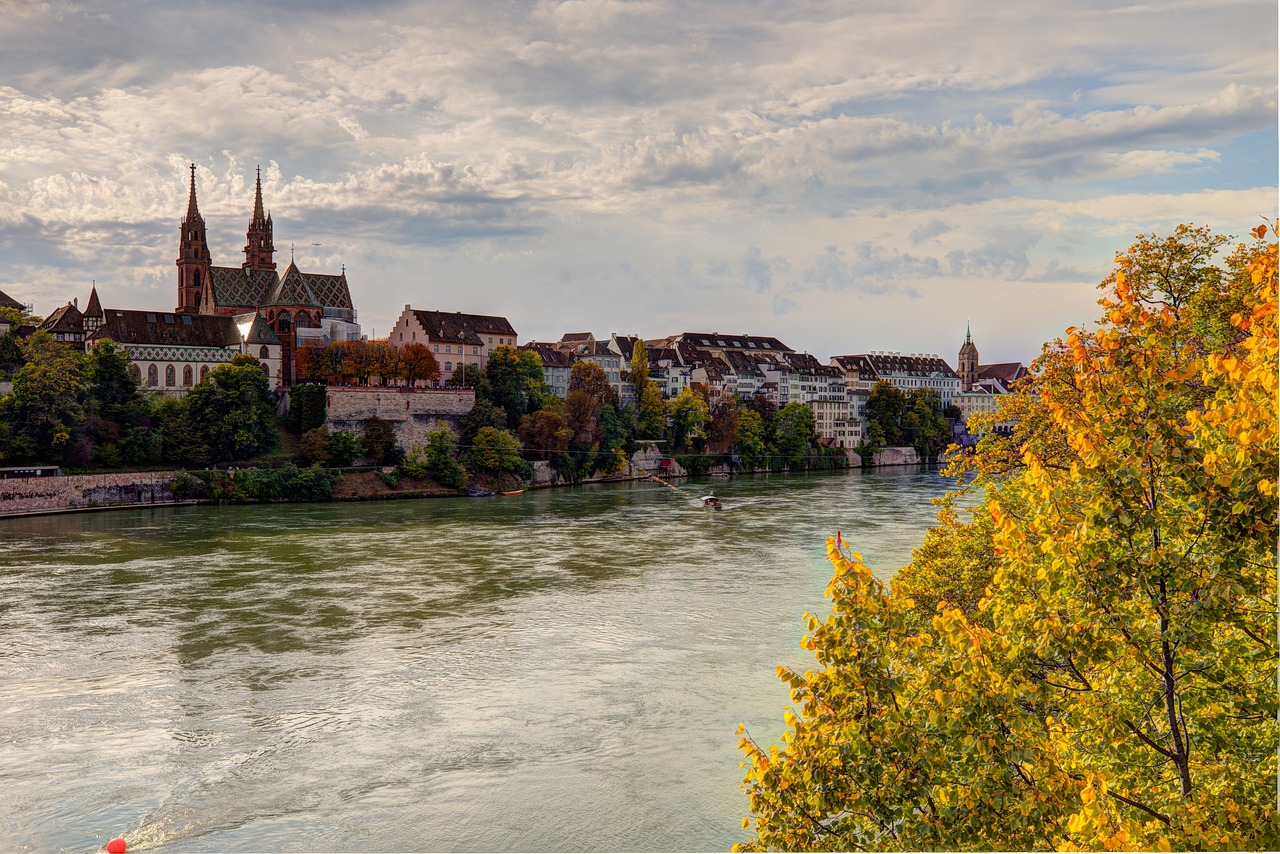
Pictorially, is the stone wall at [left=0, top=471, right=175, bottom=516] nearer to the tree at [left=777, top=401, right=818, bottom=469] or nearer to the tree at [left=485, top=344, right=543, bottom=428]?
the tree at [left=485, top=344, right=543, bottom=428]

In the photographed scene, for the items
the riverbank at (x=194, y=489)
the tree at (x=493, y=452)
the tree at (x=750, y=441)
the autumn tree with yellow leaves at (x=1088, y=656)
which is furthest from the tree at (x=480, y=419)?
the autumn tree with yellow leaves at (x=1088, y=656)

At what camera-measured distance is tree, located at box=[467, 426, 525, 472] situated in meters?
53.0

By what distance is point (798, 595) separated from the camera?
23.1 meters

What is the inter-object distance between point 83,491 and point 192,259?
34.1 meters

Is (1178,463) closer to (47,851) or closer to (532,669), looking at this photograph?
(47,851)

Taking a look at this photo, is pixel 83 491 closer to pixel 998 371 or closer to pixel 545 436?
pixel 545 436

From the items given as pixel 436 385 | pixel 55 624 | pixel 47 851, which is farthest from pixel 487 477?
pixel 47 851

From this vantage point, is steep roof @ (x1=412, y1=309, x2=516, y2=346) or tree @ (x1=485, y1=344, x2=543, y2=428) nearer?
tree @ (x1=485, y1=344, x2=543, y2=428)

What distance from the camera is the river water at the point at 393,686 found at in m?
11.6

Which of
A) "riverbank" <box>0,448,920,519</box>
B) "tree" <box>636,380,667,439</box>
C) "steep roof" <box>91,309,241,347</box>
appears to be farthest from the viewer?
"tree" <box>636,380,667,439</box>

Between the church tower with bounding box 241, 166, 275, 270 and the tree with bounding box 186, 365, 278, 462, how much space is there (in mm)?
27122

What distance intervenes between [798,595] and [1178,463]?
18.4 m

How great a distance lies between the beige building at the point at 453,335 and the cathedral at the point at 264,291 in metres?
3.58

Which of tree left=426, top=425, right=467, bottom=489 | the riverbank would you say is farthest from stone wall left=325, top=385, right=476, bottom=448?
the riverbank
